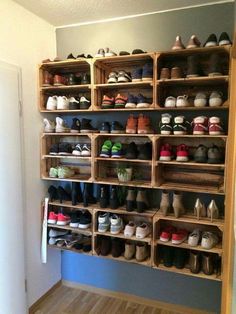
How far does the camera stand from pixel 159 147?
212 centimetres

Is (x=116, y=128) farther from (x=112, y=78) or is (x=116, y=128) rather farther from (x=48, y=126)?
(x=48, y=126)

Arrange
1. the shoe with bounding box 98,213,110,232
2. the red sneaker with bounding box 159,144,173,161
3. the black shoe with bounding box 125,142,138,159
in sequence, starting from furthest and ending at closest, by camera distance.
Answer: the shoe with bounding box 98,213,110,232 → the black shoe with bounding box 125,142,138,159 → the red sneaker with bounding box 159,144,173,161

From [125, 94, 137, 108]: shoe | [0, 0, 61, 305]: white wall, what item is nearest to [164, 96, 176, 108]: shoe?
[125, 94, 137, 108]: shoe

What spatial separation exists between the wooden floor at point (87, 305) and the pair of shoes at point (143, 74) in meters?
1.97

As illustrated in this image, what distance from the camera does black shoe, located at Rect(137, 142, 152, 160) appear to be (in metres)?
2.10

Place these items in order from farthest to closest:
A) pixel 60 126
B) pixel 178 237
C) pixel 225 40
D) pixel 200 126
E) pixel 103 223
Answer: pixel 60 126 < pixel 103 223 < pixel 178 237 < pixel 200 126 < pixel 225 40

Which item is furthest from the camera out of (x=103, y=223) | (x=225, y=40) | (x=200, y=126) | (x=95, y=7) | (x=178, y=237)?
(x=103, y=223)

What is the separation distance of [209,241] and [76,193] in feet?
3.82

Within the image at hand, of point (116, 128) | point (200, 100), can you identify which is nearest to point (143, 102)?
point (116, 128)

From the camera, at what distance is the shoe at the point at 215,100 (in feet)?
6.23

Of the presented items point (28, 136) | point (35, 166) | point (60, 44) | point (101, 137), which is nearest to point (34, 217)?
point (35, 166)

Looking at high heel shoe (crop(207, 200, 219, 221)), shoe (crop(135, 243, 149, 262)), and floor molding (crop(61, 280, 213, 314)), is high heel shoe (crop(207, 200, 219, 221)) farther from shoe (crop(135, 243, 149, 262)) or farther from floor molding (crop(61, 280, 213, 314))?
floor molding (crop(61, 280, 213, 314))

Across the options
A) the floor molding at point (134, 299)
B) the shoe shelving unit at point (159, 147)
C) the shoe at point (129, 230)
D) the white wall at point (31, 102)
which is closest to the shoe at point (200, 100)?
the shoe shelving unit at point (159, 147)

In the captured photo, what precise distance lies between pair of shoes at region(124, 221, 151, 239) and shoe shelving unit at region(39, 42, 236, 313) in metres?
0.05
